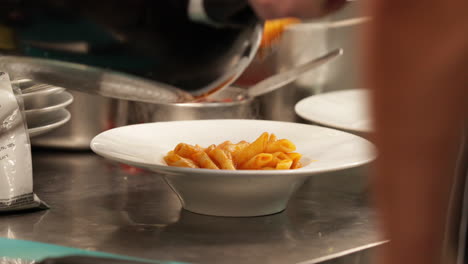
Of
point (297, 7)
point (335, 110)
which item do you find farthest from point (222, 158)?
point (297, 7)

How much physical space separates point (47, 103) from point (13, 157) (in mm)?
285

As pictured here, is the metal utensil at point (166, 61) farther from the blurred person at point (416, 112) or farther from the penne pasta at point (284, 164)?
the penne pasta at point (284, 164)

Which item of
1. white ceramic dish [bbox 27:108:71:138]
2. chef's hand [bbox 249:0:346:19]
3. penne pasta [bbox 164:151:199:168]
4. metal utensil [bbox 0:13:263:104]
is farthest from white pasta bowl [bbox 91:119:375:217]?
chef's hand [bbox 249:0:346:19]

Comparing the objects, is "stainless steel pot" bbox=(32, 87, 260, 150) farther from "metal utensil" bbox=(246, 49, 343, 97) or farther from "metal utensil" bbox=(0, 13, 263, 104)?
"metal utensil" bbox=(0, 13, 263, 104)

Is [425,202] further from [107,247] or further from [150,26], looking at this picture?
[107,247]

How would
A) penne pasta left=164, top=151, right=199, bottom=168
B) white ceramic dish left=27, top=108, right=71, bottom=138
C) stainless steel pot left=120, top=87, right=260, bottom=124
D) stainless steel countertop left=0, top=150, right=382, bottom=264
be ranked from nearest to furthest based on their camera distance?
stainless steel countertop left=0, top=150, right=382, bottom=264
penne pasta left=164, top=151, right=199, bottom=168
white ceramic dish left=27, top=108, right=71, bottom=138
stainless steel pot left=120, top=87, right=260, bottom=124


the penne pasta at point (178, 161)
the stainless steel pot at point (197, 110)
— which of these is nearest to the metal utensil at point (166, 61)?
the penne pasta at point (178, 161)

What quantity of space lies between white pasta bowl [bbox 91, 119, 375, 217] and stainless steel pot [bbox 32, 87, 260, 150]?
10 cm

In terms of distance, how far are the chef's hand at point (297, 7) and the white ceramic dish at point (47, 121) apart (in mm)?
892

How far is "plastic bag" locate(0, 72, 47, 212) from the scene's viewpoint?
2.96 ft

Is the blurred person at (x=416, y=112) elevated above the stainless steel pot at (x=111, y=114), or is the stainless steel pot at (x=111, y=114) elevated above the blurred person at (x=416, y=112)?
the blurred person at (x=416, y=112)

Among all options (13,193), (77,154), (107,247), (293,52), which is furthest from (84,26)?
(293,52)

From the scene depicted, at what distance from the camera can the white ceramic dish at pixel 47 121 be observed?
1102mm

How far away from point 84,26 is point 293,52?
48.2 inches
